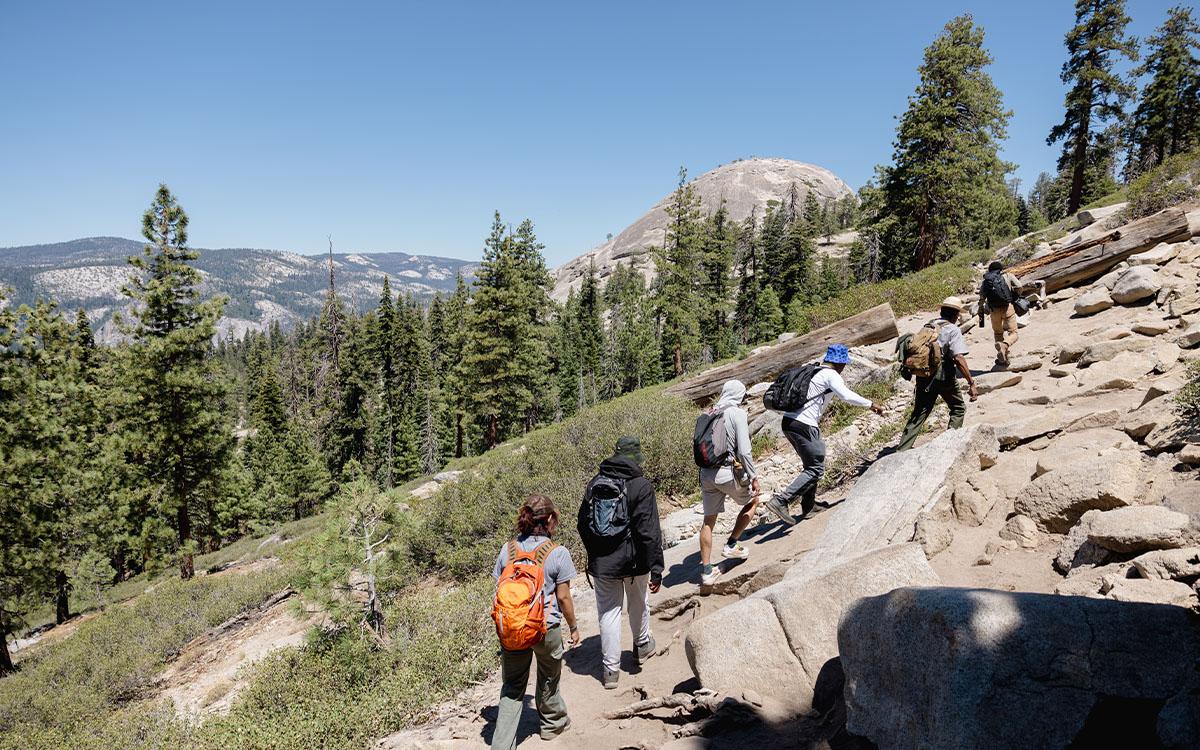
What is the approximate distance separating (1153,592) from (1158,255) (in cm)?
1241

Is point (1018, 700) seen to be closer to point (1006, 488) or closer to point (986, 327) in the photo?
point (1006, 488)

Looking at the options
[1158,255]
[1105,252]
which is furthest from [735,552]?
[1105,252]

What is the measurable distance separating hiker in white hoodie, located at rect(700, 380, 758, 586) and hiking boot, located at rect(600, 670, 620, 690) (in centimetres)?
145

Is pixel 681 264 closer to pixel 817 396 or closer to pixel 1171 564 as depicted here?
pixel 817 396

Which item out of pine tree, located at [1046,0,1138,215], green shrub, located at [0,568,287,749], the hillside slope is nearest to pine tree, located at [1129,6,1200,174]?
pine tree, located at [1046,0,1138,215]

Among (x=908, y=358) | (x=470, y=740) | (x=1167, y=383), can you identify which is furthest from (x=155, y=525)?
(x=1167, y=383)

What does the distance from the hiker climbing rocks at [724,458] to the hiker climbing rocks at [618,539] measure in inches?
38.4

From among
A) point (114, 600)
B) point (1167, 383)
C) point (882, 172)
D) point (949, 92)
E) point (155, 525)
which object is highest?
point (949, 92)

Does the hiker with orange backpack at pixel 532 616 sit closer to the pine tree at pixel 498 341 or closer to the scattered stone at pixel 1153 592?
the scattered stone at pixel 1153 592

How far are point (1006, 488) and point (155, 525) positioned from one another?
22858 millimetres

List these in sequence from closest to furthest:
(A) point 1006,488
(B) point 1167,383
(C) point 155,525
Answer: (A) point 1006,488 → (B) point 1167,383 → (C) point 155,525

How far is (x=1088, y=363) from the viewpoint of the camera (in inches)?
332

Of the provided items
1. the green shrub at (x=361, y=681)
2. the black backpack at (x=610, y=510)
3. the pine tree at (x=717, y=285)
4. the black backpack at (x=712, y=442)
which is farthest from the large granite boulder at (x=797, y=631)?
the pine tree at (x=717, y=285)

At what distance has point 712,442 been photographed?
228 inches
